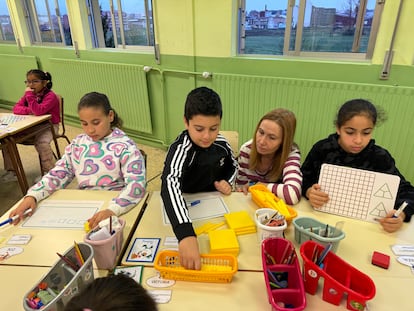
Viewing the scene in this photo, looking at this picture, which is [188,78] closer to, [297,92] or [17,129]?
[297,92]

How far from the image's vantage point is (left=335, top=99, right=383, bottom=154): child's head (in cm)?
135

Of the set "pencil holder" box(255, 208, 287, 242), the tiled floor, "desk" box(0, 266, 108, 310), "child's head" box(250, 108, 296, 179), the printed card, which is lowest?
the tiled floor

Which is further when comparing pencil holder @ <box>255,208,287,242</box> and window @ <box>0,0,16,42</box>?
window @ <box>0,0,16,42</box>

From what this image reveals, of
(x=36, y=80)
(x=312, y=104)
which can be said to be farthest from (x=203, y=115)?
(x=36, y=80)

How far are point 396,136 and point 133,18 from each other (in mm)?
3094

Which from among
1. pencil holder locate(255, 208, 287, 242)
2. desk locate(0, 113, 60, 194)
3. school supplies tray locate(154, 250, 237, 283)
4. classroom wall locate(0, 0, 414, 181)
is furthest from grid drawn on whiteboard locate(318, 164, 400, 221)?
desk locate(0, 113, 60, 194)

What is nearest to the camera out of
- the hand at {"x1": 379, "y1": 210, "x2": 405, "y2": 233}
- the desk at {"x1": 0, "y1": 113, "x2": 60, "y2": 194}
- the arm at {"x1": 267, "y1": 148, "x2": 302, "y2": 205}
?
the hand at {"x1": 379, "y1": 210, "x2": 405, "y2": 233}

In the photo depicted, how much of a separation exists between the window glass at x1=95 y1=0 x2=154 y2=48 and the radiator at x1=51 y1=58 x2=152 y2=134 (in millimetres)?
436

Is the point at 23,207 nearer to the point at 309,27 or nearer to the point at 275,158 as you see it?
the point at 275,158

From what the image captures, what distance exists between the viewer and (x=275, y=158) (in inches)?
63.9

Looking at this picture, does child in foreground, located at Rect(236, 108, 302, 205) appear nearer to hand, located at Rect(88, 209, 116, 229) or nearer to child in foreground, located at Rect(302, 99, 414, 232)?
child in foreground, located at Rect(302, 99, 414, 232)

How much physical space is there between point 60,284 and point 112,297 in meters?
0.39

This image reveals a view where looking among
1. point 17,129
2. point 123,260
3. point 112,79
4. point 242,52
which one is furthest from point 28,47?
point 123,260

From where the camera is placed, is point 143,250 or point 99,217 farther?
point 99,217
